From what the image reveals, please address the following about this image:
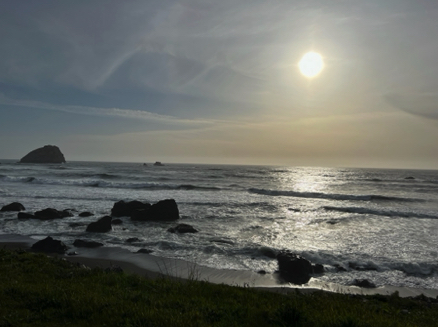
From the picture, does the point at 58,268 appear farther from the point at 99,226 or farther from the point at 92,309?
the point at 99,226

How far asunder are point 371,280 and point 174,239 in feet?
34.1

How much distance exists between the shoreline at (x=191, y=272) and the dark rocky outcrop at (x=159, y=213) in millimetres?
8281

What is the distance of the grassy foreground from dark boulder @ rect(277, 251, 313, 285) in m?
3.24

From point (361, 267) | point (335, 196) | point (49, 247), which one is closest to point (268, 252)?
point (361, 267)

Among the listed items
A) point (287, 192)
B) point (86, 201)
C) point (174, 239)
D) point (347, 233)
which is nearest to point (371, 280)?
point (347, 233)

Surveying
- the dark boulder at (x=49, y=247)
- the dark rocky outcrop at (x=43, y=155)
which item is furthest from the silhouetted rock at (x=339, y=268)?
the dark rocky outcrop at (x=43, y=155)

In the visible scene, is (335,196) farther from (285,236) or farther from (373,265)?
(373,265)

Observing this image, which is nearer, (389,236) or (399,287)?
(399,287)

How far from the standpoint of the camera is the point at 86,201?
32656 millimetres

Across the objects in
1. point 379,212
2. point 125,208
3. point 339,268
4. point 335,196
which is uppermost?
point 125,208

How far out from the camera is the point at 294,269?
471 inches

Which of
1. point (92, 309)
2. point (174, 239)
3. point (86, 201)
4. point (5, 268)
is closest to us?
point (92, 309)

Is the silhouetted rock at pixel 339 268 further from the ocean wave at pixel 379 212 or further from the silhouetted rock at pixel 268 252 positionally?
the ocean wave at pixel 379 212

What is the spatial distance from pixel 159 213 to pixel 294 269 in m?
14.2
